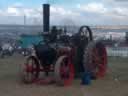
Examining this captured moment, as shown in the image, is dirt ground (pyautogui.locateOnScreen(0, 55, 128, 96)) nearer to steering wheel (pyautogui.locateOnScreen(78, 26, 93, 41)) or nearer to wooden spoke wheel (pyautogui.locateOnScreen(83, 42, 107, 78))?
→ wooden spoke wheel (pyautogui.locateOnScreen(83, 42, 107, 78))

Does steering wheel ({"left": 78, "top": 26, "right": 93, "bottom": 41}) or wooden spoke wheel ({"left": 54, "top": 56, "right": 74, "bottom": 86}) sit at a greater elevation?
steering wheel ({"left": 78, "top": 26, "right": 93, "bottom": 41})

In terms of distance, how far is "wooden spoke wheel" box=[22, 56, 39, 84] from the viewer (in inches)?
552

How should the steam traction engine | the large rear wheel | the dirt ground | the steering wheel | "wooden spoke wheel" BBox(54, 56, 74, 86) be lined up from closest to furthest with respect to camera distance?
the dirt ground
"wooden spoke wheel" BBox(54, 56, 74, 86)
the steam traction engine
the large rear wheel
the steering wheel

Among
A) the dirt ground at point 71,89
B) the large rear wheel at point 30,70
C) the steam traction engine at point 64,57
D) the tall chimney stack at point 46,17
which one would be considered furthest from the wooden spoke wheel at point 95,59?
the tall chimney stack at point 46,17

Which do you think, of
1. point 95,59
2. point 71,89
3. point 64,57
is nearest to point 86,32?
point 95,59

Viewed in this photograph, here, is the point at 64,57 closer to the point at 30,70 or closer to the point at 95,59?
the point at 30,70

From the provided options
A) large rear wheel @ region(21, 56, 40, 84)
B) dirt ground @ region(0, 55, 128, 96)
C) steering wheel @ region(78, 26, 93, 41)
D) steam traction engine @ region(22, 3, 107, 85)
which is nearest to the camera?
dirt ground @ region(0, 55, 128, 96)

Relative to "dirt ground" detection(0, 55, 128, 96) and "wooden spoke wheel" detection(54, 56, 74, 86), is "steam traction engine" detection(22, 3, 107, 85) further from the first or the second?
"dirt ground" detection(0, 55, 128, 96)

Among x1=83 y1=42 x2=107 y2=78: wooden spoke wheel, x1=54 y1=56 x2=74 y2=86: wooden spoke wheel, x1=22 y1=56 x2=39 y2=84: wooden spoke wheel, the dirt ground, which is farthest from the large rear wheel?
x1=83 y1=42 x2=107 y2=78: wooden spoke wheel

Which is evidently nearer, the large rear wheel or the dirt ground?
the dirt ground

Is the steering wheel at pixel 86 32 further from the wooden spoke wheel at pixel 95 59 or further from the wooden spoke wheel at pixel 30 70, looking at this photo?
the wooden spoke wheel at pixel 30 70

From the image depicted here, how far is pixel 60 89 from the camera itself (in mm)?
12320

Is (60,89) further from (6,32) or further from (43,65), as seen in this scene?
(6,32)

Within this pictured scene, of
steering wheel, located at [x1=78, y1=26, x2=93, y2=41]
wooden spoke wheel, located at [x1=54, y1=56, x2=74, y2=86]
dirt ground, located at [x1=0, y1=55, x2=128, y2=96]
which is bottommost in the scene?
dirt ground, located at [x1=0, y1=55, x2=128, y2=96]
